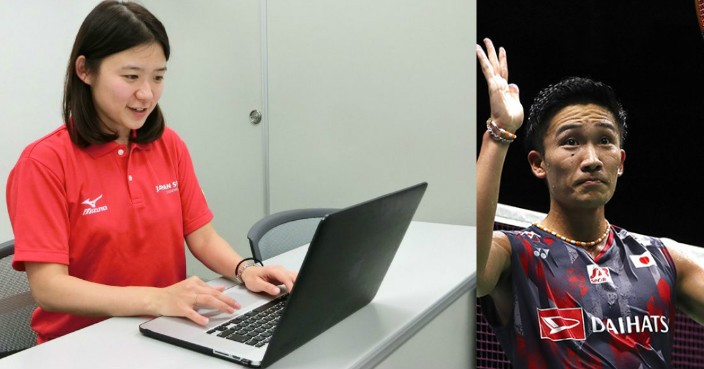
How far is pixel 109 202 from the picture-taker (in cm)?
127

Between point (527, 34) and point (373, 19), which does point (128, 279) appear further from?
point (373, 19)

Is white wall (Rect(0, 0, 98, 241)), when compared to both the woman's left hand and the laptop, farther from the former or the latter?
the laptop

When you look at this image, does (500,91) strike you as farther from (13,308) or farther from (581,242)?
(13,308)

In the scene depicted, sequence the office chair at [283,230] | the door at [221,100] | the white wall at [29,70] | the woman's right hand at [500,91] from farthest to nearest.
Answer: the door at [221,100], the white wall at [29,70], the office chair at [283,230], the woman's right hand at [500,91]

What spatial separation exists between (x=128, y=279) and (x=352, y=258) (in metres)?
0.66

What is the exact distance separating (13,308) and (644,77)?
1.34m

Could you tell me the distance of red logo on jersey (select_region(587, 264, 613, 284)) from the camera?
0.75 meters

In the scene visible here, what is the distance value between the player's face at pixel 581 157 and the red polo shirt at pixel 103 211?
904mm

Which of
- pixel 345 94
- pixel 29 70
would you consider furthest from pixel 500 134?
pixel 29 70

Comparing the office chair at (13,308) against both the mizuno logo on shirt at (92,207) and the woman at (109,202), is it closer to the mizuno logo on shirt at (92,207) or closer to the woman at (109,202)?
the woman at (109,202)

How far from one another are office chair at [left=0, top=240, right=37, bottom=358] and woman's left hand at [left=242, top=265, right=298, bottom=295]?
21.2 inches

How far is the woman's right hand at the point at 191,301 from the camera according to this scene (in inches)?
40.2

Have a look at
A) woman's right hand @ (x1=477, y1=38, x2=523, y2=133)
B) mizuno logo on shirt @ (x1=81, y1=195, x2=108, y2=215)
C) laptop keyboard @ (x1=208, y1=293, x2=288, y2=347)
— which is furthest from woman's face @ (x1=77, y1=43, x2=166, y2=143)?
woman's right hand @ (x1=477, y1=38, x2=523, y2=133)

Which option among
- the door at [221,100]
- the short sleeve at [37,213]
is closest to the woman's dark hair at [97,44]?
the short sleeve at [37,213]
